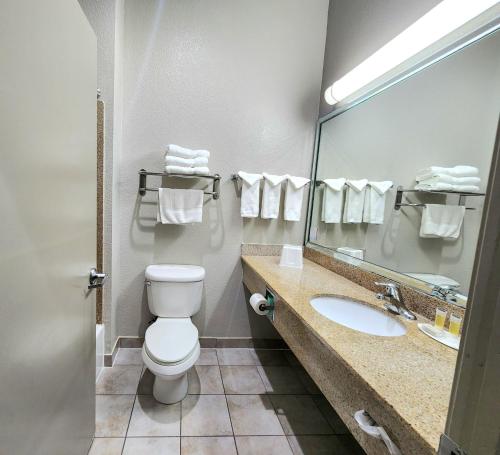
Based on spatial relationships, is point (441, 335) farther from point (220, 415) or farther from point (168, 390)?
point (168, 390)

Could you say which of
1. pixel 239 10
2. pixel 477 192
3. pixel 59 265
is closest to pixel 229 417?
pixel 59 265

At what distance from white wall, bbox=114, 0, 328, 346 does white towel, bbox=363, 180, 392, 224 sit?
2.18 ft

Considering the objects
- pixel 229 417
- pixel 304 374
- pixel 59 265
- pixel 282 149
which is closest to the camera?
pixel 59 265

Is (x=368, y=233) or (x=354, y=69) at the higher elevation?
(x=354, y=69)

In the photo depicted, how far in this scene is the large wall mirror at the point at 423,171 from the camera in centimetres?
110

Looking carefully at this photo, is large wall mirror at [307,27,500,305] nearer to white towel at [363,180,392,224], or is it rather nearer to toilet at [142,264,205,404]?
white towel at [363,180,392,224]

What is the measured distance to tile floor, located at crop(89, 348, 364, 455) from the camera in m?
1.42

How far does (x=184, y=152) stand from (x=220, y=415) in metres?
1.63

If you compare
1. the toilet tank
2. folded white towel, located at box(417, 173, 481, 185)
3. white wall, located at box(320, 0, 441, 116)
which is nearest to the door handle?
the toilet tank

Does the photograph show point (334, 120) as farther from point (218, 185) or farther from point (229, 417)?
point (229, 417)

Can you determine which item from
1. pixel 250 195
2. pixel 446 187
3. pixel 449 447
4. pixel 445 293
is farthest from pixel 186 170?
pixel 449 447

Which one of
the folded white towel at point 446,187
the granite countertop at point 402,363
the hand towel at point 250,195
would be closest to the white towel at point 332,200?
the hand towel at point 250,195

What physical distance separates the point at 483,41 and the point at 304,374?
212cm

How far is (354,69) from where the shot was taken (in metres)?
1.73
